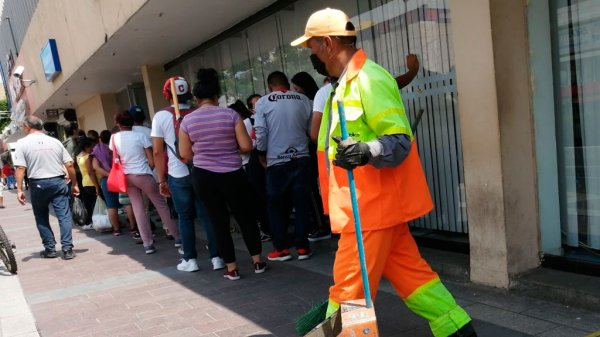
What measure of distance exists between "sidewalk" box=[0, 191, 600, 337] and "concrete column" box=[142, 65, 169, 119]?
4523 millimetres

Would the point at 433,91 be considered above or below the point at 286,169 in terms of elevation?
above

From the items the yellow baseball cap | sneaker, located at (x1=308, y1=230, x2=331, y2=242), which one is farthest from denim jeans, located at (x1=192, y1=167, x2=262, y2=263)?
the yellow baseball cap

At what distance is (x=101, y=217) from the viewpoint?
8.25m

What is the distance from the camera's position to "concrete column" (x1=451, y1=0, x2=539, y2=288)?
11.1ft

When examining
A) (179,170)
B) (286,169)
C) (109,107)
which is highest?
(109,107)

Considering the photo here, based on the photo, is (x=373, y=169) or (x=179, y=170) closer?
(x=373, y=169)

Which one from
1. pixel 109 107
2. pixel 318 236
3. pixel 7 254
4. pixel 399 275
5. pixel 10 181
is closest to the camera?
pixel 399 275

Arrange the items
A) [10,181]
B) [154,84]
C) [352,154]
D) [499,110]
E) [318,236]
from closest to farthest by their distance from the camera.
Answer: [352,154] < [499,110] < [318,236] < [154,84] < [10,181]

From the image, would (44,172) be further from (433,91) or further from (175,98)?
(433,91)

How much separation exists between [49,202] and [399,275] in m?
5.56

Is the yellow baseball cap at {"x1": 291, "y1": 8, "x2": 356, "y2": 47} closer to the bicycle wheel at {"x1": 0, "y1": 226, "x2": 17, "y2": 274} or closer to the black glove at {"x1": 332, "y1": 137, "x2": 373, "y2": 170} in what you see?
the black glove at {"x1": 332, "y1": 137, "x2": 373, "y2": 170}

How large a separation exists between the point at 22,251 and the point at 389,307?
21.8 ft

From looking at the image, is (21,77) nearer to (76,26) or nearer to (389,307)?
(76,26)

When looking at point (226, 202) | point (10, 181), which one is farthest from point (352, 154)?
point (10, 181)
